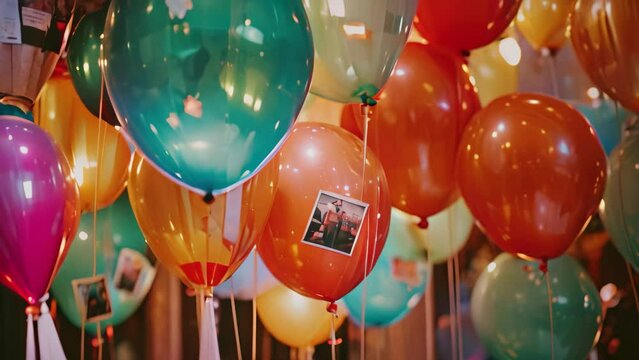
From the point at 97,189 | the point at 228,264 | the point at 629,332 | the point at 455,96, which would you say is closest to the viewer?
the point at 228,264

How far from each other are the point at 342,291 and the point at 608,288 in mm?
1456

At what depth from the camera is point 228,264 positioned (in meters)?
1.59

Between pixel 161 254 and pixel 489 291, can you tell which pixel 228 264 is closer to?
pixel 161 254

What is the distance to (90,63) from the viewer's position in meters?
1.68

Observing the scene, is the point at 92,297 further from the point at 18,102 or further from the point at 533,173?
the point at 533,173

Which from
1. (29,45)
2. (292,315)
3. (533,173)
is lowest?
(292,315)

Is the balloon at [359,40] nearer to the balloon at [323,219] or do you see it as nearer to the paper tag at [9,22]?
the balloon at [323,219]

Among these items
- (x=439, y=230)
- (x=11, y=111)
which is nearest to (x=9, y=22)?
(x=11, y=111)

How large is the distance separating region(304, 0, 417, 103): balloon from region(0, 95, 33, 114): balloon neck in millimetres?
530

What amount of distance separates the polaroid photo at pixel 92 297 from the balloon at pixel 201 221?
26 centimetres

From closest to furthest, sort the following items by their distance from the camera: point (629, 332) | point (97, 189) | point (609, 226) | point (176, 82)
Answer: point (176, 82) → point (97, 189) → point (609, 226) → point (629, 332)

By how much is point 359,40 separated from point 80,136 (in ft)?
2.02

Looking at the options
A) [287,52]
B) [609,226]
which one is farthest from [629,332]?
[287,52]

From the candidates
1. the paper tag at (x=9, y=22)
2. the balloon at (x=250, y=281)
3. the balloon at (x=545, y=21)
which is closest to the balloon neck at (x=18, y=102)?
the paper tag at (x=9, y=22)
